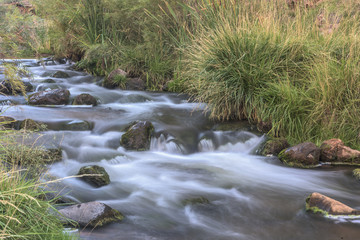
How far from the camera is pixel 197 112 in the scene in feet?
22.5

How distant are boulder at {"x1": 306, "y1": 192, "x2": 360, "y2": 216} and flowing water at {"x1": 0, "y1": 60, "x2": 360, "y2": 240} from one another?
0.32ft

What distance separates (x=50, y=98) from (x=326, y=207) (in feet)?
20.2

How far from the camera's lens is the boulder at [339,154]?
4898mm

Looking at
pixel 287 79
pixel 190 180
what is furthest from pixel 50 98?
pixel 287 79

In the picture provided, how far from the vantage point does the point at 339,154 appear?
492 cm

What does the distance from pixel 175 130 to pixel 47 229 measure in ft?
12.9

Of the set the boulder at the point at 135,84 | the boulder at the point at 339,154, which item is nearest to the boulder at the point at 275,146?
the boulder at the point at 339,154

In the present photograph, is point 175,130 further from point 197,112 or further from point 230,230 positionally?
point 230,230

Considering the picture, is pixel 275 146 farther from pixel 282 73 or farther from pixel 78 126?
pixel 78 126

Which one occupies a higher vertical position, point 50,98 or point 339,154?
point 50,98

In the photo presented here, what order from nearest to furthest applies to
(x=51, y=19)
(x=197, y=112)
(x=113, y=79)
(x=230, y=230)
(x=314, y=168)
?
(x=230, y=230)
(x=314, y=168)
(x=197, y=112)
(x=113, y=79)
(x=51, y=19)

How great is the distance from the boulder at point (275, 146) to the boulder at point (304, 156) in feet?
0.92

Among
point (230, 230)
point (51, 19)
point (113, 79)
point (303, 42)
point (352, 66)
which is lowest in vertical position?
point (230, 230)

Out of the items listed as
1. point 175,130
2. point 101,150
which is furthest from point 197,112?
point 101,150
